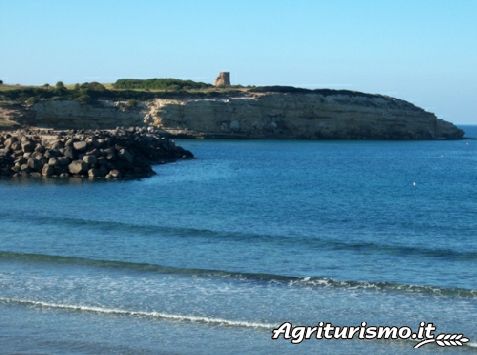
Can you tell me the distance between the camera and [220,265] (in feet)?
63.1

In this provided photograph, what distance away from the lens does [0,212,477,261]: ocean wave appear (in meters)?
21.5

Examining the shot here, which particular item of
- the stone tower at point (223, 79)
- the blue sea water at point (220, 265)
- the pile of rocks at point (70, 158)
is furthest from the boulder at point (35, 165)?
the stone tower at point (223, 79)

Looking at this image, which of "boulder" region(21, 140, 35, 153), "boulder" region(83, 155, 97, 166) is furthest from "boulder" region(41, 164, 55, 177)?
"boulder" region(21, 140, 35, 153)

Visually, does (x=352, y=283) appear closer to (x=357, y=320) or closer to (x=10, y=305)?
(x=357, y=320)

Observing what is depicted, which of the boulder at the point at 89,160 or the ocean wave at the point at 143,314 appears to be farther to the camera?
the boulder at the point at 89,160

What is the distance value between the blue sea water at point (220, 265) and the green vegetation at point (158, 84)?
76.2m

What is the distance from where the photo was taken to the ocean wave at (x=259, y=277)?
1645 cm

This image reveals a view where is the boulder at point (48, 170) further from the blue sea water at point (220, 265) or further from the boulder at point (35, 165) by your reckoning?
the blue sea water at point (220, 265)

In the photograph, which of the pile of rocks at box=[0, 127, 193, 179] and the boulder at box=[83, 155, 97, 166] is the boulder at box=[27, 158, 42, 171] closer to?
the pile of rocks at box=[0, 127, 193, 179]

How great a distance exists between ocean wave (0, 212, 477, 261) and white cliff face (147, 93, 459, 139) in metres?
67.8

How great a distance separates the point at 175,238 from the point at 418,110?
9602cm

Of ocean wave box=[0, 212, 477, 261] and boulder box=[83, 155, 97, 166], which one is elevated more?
boulder box=[83, 155, 97, 166]

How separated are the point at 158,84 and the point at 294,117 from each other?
26.2m

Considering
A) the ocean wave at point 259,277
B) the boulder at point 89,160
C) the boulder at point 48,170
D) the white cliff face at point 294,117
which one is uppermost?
the white cliff face at point 294,117
